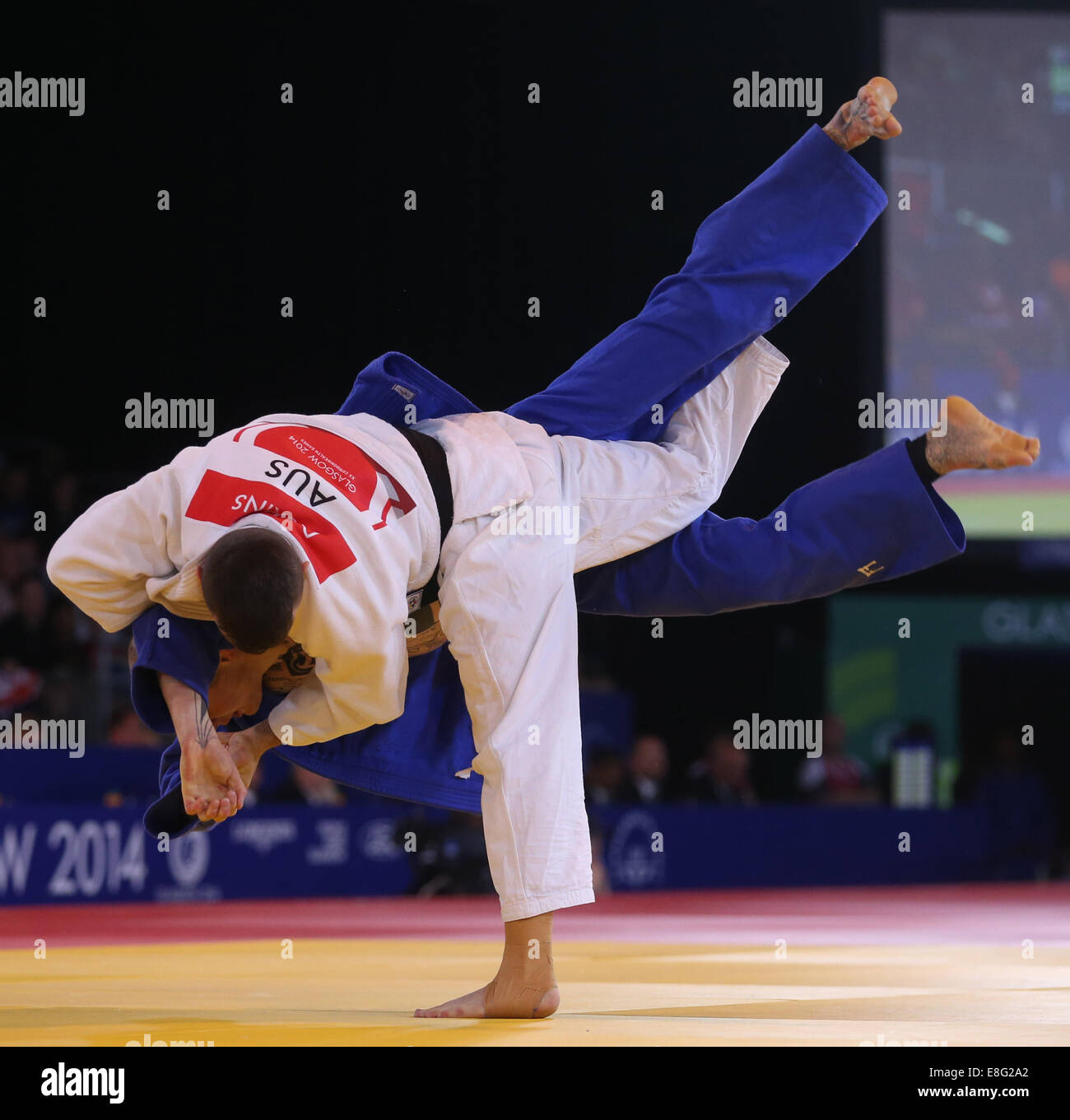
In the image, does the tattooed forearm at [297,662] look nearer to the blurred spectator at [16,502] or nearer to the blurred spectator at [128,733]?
the blurred spectator at [128,733]

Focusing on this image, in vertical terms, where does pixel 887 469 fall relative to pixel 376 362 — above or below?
below

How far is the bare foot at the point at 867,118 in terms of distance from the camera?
2695 millimetres

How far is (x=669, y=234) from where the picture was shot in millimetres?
6727

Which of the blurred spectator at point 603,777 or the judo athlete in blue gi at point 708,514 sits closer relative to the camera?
the judo athlete in blue gi at point 708,514

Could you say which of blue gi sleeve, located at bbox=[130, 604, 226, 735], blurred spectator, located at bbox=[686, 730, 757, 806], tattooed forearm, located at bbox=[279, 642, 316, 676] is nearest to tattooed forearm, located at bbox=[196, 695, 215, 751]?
blue gi sleeve, located at bbox=[130, 604, 226, 735]

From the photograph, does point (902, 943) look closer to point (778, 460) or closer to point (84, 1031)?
point (84, 1031)

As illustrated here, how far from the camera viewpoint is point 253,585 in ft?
6.33

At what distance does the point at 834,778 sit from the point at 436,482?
7094 millimetres

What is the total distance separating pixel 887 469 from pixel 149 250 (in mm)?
5139

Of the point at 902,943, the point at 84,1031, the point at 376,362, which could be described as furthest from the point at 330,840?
the point at 84,1031

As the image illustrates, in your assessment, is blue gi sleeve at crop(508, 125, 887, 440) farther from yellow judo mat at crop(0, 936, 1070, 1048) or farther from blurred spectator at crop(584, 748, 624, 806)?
blurred spectator at crop(584, 748, 624, 806)

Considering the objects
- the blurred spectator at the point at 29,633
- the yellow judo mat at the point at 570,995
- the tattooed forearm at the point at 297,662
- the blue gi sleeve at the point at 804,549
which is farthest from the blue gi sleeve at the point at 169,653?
the blurred spectator at the point at 29,633

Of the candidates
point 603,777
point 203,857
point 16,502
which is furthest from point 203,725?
point 16,502

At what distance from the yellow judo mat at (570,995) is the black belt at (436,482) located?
649 millimetres
